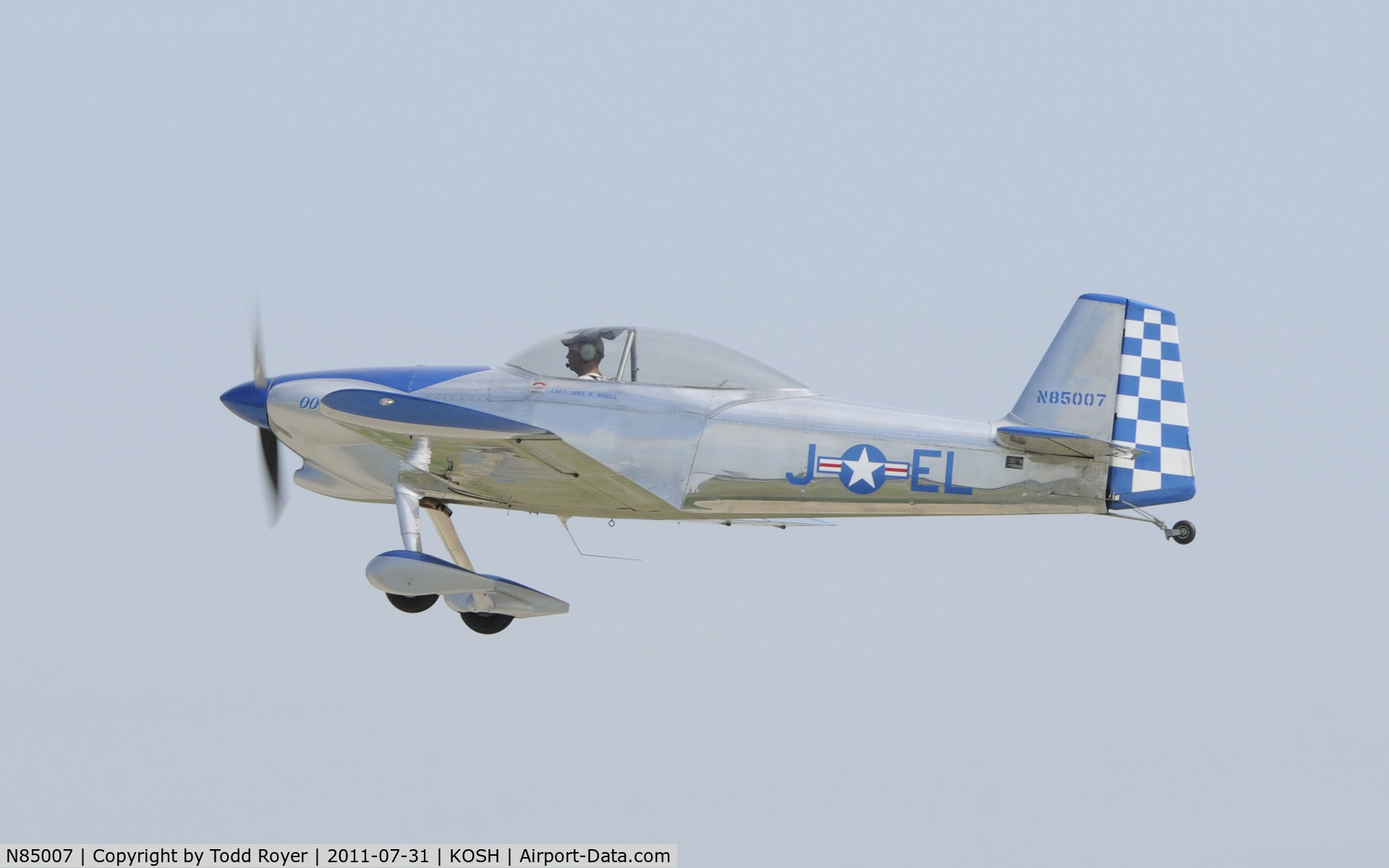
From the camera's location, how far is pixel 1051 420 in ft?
45.3

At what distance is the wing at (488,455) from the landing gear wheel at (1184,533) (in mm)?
3901

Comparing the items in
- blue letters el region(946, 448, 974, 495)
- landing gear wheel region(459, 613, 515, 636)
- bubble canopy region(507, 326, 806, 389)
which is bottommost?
landing gear wheel region(459, 613, 515, 636)

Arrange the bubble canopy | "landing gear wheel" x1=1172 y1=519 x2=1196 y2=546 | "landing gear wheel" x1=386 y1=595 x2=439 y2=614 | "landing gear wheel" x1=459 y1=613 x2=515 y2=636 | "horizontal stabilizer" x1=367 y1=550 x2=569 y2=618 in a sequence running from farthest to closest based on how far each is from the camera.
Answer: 1. "landing gear wheel" x1=459 y1=613 x2=515 y2=636
2. "landing gear wheel" x1=386 y1=595 x2=439 y2=614
3. the bubble canopy
4. "horizontal stabilizer" x1=367 y1=550 x2=569 y2=618
5. "landing gear wheel" x1=1172 y1=519 x2=1196 y2=546

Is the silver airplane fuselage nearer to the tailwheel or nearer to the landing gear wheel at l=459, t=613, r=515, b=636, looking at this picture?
the tailwheel

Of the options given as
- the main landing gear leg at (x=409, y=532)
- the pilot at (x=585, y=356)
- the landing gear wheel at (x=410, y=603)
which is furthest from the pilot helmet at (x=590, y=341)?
the landing gear wheel at (x=410, y=603)

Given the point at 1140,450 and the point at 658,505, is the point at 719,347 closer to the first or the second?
the point at 658,505

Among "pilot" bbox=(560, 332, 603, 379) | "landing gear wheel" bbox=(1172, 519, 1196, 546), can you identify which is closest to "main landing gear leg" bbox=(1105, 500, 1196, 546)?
"landing gear wheel" bbox=(1172, 519, 1196, 546)

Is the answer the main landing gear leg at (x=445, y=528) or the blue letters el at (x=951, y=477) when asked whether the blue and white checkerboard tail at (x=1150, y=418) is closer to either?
the blue letters el at (x=951, y=477)

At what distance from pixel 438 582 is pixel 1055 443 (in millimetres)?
4907

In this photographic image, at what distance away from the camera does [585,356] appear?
14445mm

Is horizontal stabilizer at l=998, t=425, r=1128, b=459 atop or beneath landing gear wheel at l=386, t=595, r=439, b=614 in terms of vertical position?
atop

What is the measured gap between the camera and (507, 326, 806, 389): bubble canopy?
14.3 metres

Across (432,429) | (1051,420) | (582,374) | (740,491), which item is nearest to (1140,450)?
(1051,420)

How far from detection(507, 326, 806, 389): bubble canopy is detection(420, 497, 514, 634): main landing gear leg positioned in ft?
5.47
